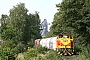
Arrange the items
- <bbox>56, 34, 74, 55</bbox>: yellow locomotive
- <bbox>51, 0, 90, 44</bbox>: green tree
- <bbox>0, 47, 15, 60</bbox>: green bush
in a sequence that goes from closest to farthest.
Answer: <bbox>0, 47, 15, 60</bbox>: green bush, <bbox>56, 34, 74, 55</bbox>: yellow locomotive, <bbox>51, 0, 90, 44</bbox>: green tree

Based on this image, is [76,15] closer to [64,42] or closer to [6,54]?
[64,42]

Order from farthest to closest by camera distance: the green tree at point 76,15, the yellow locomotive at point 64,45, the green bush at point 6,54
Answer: the green tree at point 76,15
the yellow locomotive at point 64,45
the green bush at point 6,54

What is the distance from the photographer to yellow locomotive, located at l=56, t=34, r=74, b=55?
2772cm

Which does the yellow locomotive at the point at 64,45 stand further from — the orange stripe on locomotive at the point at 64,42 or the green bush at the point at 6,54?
the green bush at the point at 6,54

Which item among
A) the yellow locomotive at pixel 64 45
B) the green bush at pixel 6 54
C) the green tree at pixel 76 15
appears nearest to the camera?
the green bush at pixel 6 54

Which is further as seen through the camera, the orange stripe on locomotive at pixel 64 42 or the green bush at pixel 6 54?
the orange stripe on locomotive at pixel 64 42

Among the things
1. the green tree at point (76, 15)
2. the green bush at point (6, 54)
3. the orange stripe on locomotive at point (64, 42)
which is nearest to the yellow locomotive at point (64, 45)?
the orange stripe on locomotive at point (64, 42)

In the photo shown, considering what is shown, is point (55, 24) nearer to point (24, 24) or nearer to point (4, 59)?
point (4, 59)

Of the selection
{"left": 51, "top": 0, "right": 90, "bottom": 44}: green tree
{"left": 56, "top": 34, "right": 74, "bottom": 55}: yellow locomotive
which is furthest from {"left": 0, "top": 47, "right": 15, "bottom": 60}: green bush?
{"left": 51, "top": 0, "right": 90, "bottom": 44}: green tree

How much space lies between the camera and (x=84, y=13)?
1180 inches

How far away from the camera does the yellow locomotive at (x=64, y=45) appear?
27.7 metres

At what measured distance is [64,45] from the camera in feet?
91.5

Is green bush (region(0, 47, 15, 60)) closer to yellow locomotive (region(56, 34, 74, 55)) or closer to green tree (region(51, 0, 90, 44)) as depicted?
yellow locomotive (region(56, 34, 74, 55))

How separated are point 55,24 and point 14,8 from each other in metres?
34.5
